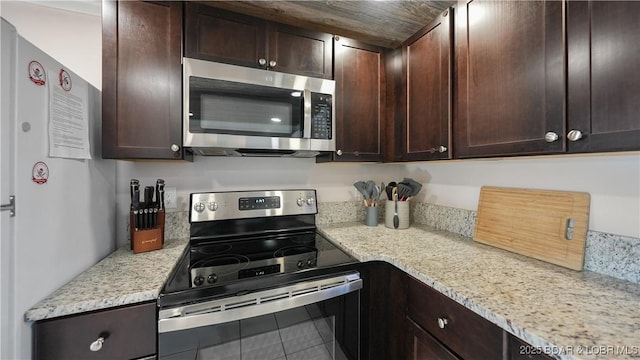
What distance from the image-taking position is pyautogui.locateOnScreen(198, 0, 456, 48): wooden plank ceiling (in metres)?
1.32

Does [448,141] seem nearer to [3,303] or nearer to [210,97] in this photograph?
[210,97]

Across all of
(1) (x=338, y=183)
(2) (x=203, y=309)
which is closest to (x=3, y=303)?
(2) (x=203, y=309)

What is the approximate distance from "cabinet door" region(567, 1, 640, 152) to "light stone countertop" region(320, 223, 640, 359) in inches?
18.2

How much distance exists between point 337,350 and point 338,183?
1.06m

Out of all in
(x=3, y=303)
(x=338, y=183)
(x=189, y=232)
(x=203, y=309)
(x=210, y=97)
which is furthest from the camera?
(x=338, y=183)

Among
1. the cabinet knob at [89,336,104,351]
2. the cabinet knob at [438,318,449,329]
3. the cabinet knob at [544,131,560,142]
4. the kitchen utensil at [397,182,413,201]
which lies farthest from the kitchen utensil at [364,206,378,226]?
the cabinet knob at [89,336,104,351]

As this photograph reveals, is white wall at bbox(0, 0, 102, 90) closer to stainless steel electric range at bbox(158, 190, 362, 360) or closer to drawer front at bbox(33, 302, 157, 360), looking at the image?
stainless steel electric range at bbox(158, 190, 362, 360)

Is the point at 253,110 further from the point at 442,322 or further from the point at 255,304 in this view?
the point at 442,322

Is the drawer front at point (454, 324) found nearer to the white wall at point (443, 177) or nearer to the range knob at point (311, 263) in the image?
the range knob at point (311, 263)

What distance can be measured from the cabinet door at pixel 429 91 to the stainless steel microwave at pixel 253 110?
0.48 meters

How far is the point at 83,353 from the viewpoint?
2.35ft

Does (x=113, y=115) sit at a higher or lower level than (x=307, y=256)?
higher

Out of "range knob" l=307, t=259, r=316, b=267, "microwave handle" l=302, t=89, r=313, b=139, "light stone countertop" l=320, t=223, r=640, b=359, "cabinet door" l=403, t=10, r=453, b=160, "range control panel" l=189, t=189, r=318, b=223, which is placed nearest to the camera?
"light stone countertop" l=320, t=223, r=640, b=359

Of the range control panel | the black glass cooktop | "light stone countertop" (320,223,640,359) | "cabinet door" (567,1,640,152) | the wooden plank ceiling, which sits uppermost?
the wooden plank ceiling
